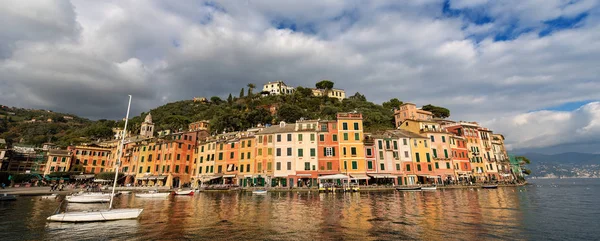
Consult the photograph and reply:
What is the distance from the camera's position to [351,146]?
50.2 m

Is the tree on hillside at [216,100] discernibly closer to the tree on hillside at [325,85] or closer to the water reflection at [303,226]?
the tree on hillside at [325,85]

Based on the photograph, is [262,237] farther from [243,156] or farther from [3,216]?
[243,156]

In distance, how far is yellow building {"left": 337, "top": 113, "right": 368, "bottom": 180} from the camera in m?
49.4

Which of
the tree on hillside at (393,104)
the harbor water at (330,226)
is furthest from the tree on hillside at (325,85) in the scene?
the harbor water at (330,226)

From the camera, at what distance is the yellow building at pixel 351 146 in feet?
162

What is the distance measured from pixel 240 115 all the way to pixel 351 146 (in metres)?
40.6

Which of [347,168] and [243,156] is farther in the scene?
[243,156]

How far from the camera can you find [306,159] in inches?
1977

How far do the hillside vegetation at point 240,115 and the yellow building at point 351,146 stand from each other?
23.4 meters

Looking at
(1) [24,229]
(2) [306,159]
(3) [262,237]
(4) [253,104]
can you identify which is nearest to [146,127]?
(4) [253,104]

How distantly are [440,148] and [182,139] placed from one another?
178 feet

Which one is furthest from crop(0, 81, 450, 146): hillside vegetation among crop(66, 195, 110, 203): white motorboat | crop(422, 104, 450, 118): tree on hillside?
crop(66, 195, 110, 203): white motorboat

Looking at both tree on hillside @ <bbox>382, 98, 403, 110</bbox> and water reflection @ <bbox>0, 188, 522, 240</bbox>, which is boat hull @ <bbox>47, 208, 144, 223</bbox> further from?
tree on hillside @ <bbox>382, 98, 403, 110</bbox>

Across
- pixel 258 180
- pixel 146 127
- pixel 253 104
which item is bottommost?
pixel 258 180
